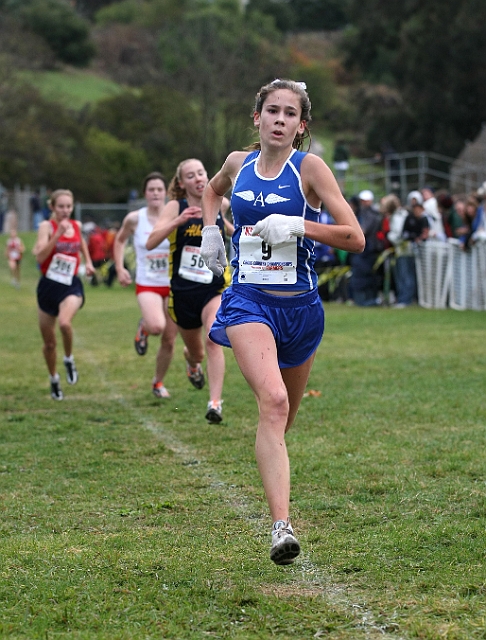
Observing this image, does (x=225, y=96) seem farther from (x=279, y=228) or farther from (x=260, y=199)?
(x=279, y=228)

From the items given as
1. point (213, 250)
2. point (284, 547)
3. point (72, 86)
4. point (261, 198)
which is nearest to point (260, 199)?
point (261, 198)

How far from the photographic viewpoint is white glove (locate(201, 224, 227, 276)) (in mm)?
5457

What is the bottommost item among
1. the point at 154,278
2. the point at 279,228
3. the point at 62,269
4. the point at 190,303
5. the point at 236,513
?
the point at 236,513

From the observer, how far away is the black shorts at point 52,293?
10258 millimetres

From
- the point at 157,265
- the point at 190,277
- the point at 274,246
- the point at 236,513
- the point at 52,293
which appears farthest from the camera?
the point at 52,293

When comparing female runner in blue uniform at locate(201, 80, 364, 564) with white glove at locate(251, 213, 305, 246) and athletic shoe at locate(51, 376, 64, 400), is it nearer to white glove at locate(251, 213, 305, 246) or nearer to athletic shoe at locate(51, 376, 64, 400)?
white glove at locate(251, 213, 305, 246)

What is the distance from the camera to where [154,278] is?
10.0 m

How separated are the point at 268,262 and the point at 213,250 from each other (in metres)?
0.59

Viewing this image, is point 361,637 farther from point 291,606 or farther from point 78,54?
point 78,54

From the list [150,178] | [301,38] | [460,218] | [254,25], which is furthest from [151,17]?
[150,178]

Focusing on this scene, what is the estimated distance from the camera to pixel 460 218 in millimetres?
20250

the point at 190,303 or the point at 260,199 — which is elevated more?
the point at 260,199

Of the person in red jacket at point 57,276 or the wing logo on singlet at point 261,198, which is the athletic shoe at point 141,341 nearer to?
the person in red jacket at point 57,276

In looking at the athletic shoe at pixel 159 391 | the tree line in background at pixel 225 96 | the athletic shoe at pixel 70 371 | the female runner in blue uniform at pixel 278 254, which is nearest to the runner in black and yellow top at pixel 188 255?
the athletic shoe at pixel 159 391
